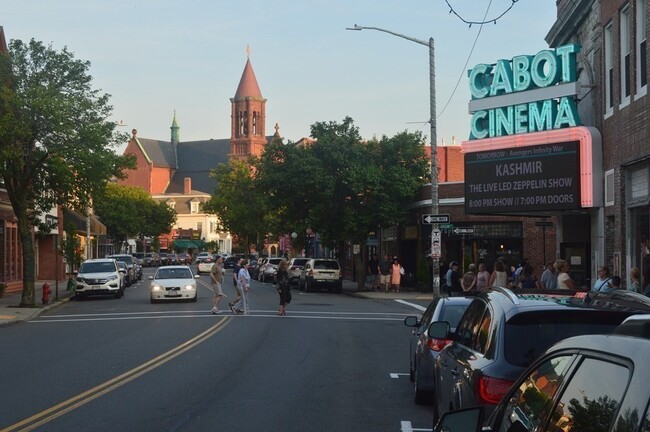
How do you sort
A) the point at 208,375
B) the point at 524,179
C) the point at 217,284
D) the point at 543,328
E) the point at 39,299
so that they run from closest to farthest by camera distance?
the point at 543,328 → the point at 208,375 → the point at 524,179 → the point at 217,284 → the point at 39,299

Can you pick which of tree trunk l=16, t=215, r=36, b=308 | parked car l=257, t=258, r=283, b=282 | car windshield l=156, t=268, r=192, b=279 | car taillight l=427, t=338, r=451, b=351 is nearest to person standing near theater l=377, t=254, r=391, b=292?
car windshield l=156, t=268, r=192, b=279

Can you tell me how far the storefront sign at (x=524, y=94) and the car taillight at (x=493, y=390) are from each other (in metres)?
19.2

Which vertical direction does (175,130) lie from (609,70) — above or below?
above

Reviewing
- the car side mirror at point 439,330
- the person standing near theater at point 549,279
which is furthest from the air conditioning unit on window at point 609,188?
the car side mirror at point 439,330

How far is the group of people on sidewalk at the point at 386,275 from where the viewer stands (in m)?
44.0

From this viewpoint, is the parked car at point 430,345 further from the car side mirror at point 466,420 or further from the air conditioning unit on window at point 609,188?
the air conditioning unit on window at point 609,188

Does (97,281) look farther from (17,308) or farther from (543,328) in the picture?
(543,328)

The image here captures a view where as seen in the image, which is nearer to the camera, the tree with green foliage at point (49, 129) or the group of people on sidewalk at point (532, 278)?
the group of people on sidewalk at point (532, 278)

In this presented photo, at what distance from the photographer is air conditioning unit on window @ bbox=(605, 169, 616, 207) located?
23.7 metres

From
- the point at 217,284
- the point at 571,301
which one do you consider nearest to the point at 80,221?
the point at 217,284

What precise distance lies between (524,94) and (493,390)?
2067 centimetres

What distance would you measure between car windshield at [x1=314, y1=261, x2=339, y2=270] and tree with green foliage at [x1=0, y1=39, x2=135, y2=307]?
52.0 ft

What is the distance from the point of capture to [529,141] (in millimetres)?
25984

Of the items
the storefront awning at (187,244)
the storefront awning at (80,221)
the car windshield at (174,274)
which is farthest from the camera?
the storefront awning at (187,244)
